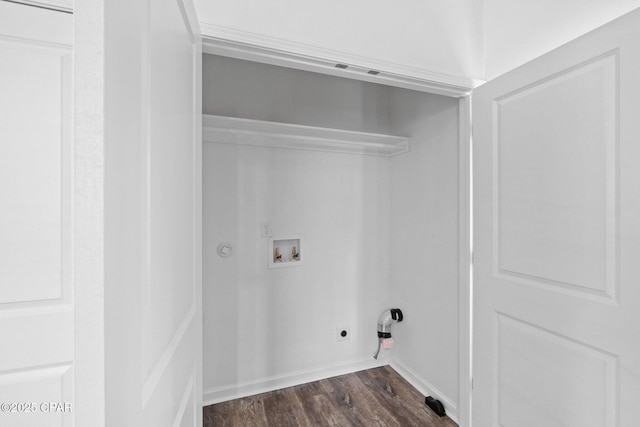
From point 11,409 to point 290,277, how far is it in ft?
4.81

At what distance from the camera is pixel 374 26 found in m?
1.29

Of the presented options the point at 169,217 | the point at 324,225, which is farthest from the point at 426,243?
the point at 169,217

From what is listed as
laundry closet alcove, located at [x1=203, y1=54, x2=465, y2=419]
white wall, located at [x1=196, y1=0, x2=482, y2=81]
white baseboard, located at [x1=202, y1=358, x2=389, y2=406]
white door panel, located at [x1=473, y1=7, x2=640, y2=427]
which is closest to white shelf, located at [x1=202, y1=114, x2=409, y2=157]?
laundry closet alcove, located at [x1=203, y1=54, x2=465, y2=419]

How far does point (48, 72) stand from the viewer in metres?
0.98

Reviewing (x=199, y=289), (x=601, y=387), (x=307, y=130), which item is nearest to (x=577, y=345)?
(x=601, y=387)

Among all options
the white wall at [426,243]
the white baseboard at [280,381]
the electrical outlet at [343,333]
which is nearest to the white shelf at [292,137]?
the white wall at [426,243]

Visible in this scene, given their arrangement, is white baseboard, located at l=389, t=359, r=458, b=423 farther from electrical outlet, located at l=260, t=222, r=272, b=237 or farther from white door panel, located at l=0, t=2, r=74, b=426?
white door panel, located at l=0, t=2, r=74, b=426

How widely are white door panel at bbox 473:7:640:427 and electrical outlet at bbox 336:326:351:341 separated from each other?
1027 mm

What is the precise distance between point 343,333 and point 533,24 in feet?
7.28

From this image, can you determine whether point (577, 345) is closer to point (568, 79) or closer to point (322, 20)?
point (568, 79)

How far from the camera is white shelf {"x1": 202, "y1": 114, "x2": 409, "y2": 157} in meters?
1.80

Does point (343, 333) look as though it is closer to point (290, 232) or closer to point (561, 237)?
point (290, 232)

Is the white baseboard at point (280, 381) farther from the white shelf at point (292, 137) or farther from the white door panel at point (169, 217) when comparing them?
the white shelf at point (292, 137)

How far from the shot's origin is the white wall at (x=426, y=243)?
1.83 meters
